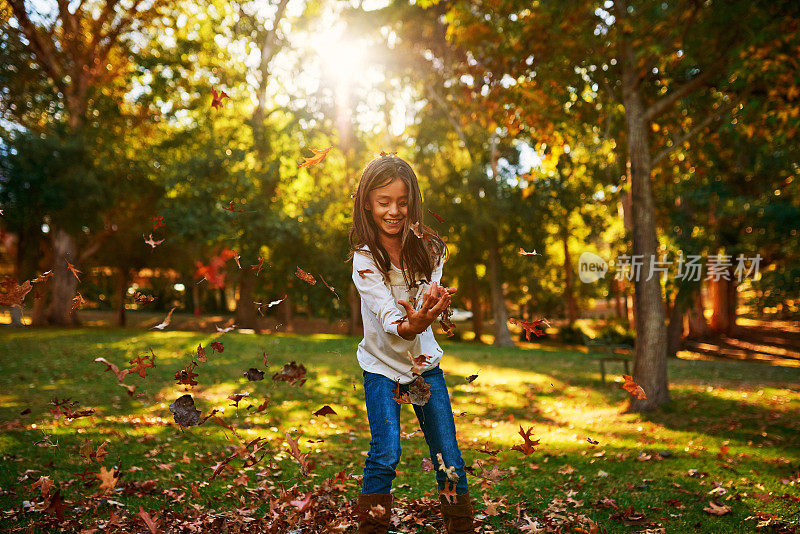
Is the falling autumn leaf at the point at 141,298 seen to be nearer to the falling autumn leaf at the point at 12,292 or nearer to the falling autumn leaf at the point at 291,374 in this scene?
→ the falling autumn leaf at the point at 12,292

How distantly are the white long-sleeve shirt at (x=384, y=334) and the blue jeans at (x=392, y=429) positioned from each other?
2.8 inches

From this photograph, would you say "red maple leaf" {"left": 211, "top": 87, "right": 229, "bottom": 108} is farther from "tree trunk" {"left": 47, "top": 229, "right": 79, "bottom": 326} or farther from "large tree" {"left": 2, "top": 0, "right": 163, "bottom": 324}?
"tree trunk" {"left": 47, "top": 229, "right": 79, "bottom": 326}

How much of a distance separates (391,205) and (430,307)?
82 centimetres

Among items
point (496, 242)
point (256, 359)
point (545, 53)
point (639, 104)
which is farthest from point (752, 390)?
point (496, 242)

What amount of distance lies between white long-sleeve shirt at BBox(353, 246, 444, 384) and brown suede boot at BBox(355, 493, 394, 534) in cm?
60

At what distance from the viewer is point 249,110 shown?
2605 cm

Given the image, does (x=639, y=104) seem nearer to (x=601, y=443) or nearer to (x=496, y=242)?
(x=601, y=443)

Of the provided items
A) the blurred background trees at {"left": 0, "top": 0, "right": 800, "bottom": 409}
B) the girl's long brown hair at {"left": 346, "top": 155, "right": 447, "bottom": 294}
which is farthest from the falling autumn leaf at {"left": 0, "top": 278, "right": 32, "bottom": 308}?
the blurred background trees at {"left": 0, "top": 0, "right": 800, "bottom": 409}

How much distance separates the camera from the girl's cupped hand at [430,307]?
8.49 feet

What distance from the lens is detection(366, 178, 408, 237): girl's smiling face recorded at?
3.21 metres

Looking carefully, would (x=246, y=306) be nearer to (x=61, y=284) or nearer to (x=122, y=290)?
(x=61, y=284)

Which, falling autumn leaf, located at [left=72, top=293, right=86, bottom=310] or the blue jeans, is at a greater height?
falling autumn leaf, located at [left=72, top=293, right=86, bottom=310]

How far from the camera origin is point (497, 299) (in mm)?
24016

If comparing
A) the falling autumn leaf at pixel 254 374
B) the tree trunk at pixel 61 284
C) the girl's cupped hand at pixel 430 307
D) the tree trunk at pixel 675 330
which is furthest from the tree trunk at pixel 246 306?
the girl's cupped hand at pixel 430 307
